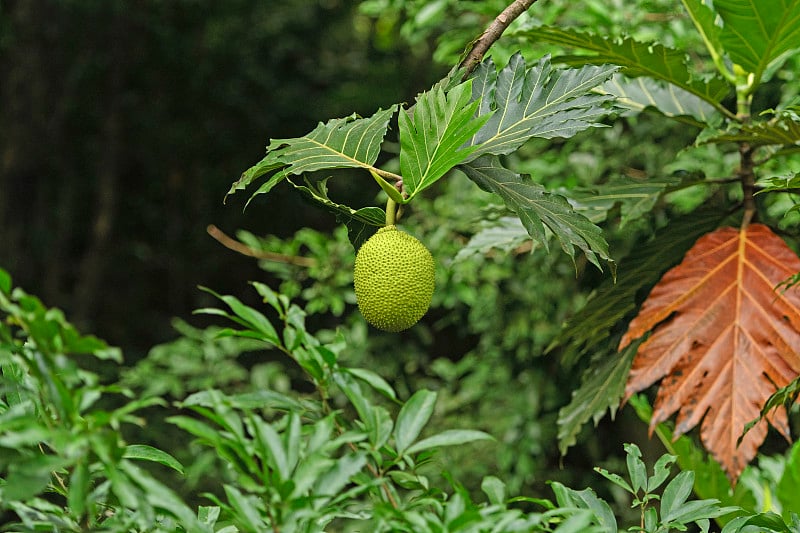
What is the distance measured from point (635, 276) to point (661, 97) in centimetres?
25

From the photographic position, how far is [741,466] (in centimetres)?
88

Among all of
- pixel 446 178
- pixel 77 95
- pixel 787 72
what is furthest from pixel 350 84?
pixel 787 72

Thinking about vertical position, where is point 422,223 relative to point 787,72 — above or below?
below

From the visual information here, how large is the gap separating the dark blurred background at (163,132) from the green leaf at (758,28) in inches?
119

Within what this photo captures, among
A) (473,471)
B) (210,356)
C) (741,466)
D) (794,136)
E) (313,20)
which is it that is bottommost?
(473,471)

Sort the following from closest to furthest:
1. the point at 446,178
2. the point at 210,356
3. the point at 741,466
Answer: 1. the point at 741,466
2. the point at 210,356
3. the point at 446,178

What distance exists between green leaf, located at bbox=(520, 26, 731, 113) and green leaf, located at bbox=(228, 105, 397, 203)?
0.30 m

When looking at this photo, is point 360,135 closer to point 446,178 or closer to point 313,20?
point 446,178

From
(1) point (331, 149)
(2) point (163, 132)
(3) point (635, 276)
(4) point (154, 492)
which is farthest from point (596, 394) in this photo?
(2) point (163, 132)

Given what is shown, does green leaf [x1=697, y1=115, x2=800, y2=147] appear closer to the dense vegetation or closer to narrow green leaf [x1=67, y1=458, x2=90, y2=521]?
the dense vegetation

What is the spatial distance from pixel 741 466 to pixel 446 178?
1833 millimetres

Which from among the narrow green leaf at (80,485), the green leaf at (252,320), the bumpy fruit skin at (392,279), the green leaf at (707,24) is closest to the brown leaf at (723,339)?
the green leaf at (707,24)

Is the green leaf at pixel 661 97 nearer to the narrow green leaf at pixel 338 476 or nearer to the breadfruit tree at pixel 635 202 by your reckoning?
the breadfruit tree at pixel 635 202

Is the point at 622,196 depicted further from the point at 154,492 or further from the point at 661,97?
the point at 154,492
